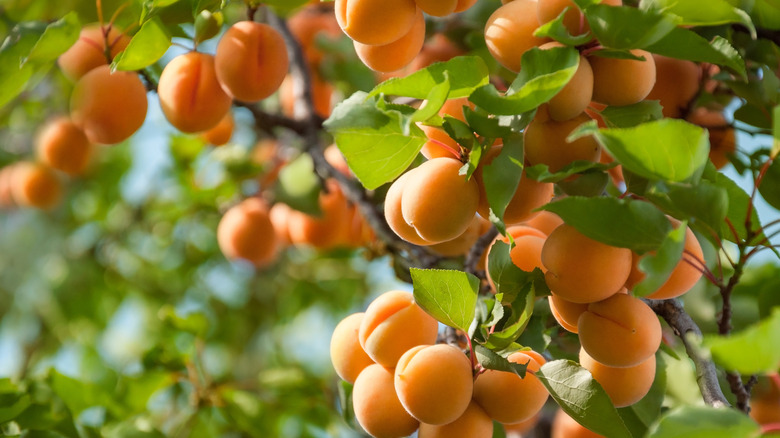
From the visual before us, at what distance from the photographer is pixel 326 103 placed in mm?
1811

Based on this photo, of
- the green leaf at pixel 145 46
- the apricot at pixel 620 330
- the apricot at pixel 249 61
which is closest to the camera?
the apricot at pixel 620 330

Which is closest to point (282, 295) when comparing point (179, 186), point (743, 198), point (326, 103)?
point (179, 186)

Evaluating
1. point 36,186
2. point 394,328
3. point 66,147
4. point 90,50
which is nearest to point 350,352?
point 394,328

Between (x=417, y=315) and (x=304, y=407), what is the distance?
0.79m

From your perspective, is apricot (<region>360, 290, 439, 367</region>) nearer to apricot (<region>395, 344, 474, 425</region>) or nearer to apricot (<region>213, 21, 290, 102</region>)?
apricot (<region>395, 344, 474, 425</region>)

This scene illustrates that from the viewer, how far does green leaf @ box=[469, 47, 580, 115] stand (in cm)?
→ 59

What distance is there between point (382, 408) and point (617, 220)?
1.02ft

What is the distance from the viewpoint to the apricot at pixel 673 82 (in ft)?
3.31

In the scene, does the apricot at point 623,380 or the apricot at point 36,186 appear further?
the apricot at point 36,186

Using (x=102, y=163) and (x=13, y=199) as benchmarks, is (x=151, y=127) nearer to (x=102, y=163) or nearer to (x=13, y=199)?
(x=102, y=163)

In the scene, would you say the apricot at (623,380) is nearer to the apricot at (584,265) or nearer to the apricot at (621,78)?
the apricot at (584,265)

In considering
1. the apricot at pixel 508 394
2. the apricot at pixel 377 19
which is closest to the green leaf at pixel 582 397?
the apricot at pixel 508 394

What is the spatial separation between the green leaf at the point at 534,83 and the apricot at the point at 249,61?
42 cm

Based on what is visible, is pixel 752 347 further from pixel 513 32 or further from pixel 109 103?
pixel 109 103
